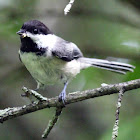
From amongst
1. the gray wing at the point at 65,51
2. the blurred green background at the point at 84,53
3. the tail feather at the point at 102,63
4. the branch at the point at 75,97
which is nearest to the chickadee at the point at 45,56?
the gray wing at the point at 65,51

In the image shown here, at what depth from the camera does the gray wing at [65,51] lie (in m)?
2.64

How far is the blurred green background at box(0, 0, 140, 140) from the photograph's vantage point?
3.06 m

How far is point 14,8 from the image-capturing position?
3223mm

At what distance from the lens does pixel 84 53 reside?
327 cm

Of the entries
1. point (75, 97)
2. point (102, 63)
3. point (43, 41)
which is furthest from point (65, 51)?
point (75, 97)

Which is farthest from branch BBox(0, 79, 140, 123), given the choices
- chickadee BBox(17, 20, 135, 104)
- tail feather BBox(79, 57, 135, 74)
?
tail feather BBox(79, 57, 135, 74)

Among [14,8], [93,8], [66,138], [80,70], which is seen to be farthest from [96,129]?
[14,8]

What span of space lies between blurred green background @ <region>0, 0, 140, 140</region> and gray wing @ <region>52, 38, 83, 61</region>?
0.65 feet

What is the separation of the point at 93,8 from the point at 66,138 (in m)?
1.47

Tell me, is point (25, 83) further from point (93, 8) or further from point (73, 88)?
point (93, 8)

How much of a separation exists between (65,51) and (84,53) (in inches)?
21.3

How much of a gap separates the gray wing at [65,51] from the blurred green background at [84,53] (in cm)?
20

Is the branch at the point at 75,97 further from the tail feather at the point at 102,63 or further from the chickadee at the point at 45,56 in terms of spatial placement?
the tail feather at the point at 102,63

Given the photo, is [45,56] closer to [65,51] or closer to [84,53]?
[65,51]
